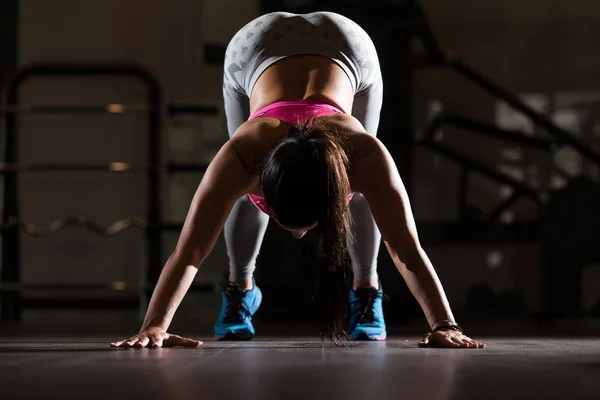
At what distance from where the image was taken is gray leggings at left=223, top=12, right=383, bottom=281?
6.05 feet

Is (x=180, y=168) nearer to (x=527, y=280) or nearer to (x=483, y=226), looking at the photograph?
(x=483, y=226)

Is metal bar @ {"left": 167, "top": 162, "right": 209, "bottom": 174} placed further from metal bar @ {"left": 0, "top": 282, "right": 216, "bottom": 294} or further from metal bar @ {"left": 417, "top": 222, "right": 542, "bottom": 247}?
metal bar @ {"left": 417, "top": 222, "right": 542, "bottom": 247}

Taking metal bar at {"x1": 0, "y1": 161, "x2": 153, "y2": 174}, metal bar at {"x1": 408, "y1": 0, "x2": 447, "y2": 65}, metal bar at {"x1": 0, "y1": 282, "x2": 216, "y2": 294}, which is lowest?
metal bar at {"x1": 0, "y1": 282, "x2": 216, "y2": 294}

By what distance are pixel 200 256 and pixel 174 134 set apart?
6.61 ft

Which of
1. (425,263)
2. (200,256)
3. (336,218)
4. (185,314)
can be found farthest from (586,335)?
(185,314)

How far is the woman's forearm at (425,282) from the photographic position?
151 cm

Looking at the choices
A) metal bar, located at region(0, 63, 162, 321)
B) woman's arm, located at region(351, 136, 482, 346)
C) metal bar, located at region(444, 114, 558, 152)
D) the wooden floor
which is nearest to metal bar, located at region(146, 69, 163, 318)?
metal bar, located at region(0, 63, 162, 321)

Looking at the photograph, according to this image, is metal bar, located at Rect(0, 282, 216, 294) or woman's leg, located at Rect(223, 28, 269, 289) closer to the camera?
woman's leg, located at Rect(223, 28, 269, 289)

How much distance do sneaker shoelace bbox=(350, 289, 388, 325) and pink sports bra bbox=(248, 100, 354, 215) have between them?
1.37ft

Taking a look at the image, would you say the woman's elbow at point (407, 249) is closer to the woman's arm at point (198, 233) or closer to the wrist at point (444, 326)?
the wrist at point (444, 326)

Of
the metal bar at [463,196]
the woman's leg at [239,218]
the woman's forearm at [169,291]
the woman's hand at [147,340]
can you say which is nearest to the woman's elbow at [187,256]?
the woman's forearm at [169,291]

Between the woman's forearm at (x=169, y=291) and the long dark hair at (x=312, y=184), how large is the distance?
20 centimetres

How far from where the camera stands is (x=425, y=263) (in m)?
1.51

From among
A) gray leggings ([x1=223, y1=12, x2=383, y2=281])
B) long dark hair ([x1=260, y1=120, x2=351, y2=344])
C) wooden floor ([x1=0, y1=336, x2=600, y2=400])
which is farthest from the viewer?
gray leggings ([x1=223, y1=12, x2=383, y2=281])
